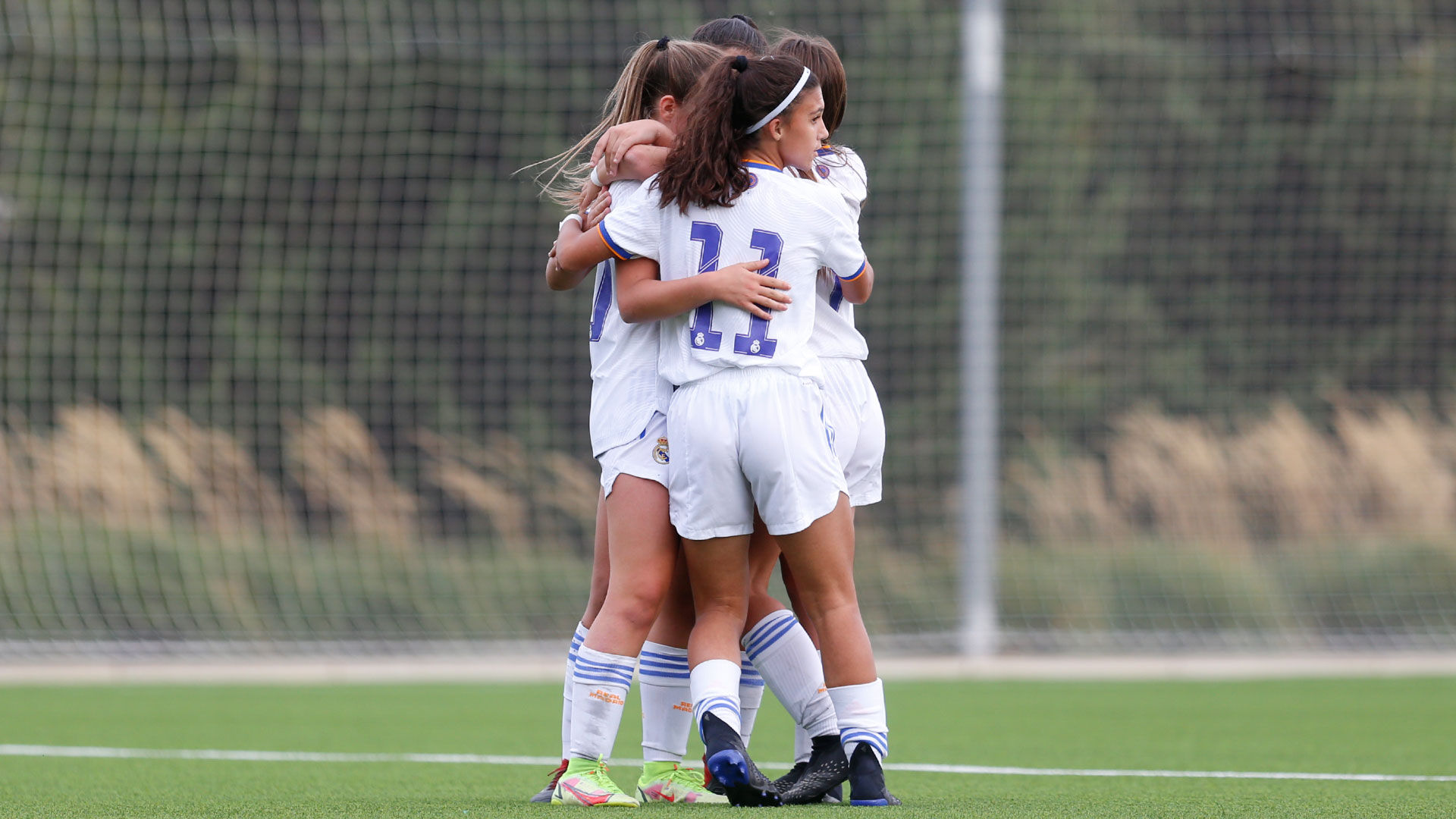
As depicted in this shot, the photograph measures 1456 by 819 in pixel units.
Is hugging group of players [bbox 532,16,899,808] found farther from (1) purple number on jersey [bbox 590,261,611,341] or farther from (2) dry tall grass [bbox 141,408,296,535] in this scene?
(2) dry tall grass [bbox 141,408,296,535]

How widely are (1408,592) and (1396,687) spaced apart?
2452mm

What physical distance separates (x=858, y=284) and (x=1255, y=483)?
610 centimetres

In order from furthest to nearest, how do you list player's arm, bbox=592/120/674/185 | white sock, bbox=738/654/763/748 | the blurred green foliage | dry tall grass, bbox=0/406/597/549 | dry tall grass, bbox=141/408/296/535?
the blurred green foliage, dry tall grass, bbox=141/408/296/535, dry tall grass, bbox=0/406/597/549, white sock, bbox=738/654/763/748, player's arm, bbox=592/120/674/185

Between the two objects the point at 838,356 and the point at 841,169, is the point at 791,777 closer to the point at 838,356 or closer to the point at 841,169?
the point at 838,356

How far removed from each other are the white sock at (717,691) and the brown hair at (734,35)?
40.1 inches

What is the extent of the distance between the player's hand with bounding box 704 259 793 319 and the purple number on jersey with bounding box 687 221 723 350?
32 millimetres

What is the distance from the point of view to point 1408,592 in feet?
24.3

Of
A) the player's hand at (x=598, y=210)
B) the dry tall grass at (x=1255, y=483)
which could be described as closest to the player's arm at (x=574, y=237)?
the player's hand at (x=598, y=210)

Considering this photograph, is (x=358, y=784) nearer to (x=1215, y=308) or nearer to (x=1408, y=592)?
(x=1408, y=592)

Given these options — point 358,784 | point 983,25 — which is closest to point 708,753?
point 358,784

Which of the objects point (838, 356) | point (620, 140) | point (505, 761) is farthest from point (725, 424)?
point (505, 761)

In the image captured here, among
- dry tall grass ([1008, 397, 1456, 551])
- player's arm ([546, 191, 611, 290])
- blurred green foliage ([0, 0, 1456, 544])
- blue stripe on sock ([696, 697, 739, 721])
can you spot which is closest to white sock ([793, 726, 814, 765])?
blue stripe on sock ([696, 697, 739, 721])

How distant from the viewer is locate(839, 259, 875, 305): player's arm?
2557mm

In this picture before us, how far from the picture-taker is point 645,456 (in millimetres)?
2486
